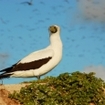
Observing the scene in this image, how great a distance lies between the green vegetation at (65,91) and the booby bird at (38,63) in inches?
79.4

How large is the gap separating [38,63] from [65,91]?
2.82 metres

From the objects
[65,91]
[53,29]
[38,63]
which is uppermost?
[53,29]

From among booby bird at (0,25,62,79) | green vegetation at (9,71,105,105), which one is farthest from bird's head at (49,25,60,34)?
green vegetation at (9,71,105,105)

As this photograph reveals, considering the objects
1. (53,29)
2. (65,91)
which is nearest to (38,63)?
(53,29)

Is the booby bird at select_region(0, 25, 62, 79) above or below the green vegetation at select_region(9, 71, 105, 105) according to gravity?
above

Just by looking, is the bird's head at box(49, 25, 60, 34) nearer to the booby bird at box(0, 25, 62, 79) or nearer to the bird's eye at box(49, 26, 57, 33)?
the bird's eye at box(49, 26, 57, 33)

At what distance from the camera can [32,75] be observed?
14.9m

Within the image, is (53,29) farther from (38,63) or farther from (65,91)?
(65,91)

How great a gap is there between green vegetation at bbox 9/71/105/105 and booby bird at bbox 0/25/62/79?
2016 mm

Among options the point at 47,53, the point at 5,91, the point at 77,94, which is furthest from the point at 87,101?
the point at 47,53

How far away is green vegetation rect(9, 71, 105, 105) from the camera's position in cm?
1172

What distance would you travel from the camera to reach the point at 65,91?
1210cm

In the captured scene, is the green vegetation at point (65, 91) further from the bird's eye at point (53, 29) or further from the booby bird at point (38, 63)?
the bird's eye at point (53, 29)

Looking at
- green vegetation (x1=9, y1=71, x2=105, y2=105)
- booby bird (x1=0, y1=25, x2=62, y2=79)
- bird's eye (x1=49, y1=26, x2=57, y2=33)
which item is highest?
bird's eye (x1=49, y1=26, x2=57, y2=33)
